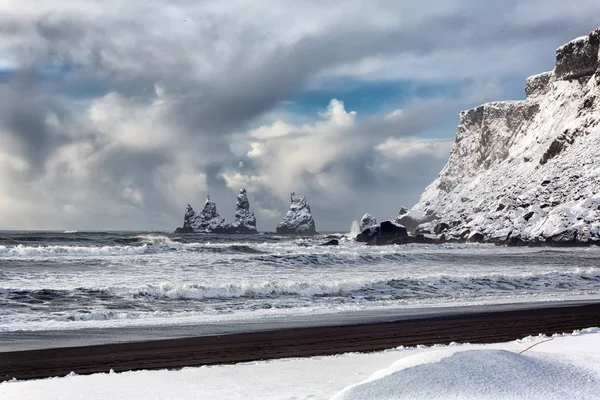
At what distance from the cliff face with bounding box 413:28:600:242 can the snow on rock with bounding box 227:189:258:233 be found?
208ft

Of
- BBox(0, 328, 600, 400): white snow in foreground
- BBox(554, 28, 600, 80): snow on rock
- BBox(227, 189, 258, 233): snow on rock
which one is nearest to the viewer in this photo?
BBox(0, 328, 600, 400): white snow in foreground

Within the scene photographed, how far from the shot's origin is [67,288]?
20.4 meters

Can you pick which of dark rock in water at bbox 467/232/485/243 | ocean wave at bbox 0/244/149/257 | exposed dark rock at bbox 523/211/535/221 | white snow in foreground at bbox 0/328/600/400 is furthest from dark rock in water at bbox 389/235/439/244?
white snow in foreground at bbox 0/328/600/400

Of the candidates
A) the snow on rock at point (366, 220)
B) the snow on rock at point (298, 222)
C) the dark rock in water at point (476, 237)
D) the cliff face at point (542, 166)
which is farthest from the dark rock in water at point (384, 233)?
the snow on rock at point (298, 222)

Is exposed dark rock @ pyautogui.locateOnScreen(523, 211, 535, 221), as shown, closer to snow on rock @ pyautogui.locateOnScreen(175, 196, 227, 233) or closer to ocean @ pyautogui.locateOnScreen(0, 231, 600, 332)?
ocean @ pyautogui.locateOnScreen(0, 231, 600, 332)

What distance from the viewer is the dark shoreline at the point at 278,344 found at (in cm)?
871

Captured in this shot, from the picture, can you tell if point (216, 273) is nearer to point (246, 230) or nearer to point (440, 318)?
point (440, 318)

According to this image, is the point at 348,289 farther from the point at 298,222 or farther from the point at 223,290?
the point at 298,222

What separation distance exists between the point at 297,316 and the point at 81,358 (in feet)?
22.9

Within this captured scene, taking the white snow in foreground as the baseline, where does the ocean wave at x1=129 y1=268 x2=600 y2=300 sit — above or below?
below

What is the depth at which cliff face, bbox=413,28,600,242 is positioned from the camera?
6700cm

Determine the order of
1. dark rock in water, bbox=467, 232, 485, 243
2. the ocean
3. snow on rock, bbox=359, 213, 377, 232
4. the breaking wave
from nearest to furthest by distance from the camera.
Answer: the ocean, the breaking wave, dark rock in water, bbox=467, 232, 485, 243, snow on rock, bbox=359, 213, 377, 232

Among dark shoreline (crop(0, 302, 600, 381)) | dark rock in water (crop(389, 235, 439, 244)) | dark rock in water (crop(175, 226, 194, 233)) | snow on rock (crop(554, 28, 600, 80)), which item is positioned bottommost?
dark rock in water (crop(389, 235, 439, 244))

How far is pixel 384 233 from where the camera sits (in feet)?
268
